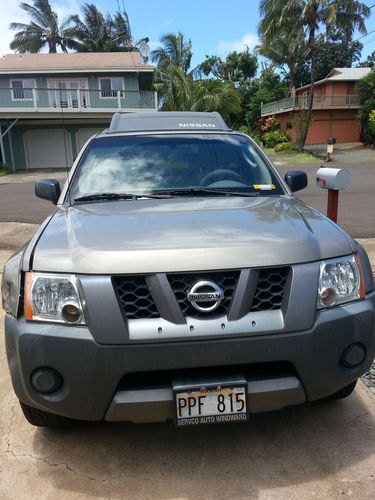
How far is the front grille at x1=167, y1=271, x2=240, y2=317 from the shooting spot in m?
2.24

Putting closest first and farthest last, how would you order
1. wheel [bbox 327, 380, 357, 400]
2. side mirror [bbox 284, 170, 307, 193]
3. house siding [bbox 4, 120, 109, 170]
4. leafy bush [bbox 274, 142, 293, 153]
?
wheel [bbox 327, 380, 357, 400]
side mirror [bbox 284, 170, 307, 193]
house siding [bbox 4, 120, 109, 170]
leafy bush [bbox 274, 142, 293, 153]

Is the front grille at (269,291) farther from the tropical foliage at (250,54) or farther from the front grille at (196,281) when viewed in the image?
the tropical foliage at (250,54)

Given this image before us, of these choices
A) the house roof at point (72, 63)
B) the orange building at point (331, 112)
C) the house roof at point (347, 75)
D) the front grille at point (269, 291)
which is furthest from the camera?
the house roof at point (347, 75)

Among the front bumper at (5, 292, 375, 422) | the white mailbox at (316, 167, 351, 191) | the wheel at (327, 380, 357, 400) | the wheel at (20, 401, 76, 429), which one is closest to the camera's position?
the front bumper at (5, 292, 375, 422)

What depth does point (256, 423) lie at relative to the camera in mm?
2914

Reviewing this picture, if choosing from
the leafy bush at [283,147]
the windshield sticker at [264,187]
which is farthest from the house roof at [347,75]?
the windshield sticker at [264,187]

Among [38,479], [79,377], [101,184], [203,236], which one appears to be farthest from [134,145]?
[38,479]

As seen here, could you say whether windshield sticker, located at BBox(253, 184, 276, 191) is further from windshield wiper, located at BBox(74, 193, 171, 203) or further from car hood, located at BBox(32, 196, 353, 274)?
windshield wiper, located at BBox(74, 193, 171, 203)

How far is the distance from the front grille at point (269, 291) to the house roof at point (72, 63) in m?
27.9

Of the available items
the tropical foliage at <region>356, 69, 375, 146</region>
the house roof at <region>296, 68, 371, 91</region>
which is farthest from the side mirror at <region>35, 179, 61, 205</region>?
the house roof at <region>296, 68, 371, 91</region>

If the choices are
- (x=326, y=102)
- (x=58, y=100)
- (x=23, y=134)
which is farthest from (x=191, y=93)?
(x=326, y=102)

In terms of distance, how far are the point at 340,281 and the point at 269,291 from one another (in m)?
0.39

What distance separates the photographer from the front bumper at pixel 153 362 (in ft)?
7.13

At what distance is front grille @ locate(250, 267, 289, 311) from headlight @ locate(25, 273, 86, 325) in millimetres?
834
